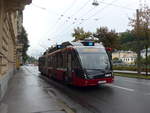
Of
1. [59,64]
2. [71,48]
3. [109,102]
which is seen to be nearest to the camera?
[109,102]

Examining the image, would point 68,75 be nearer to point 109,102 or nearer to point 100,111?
point 109,102

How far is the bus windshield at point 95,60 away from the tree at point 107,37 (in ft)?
102

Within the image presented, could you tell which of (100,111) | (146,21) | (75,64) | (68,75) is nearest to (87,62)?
(75,64)

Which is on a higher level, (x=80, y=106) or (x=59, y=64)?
(x=59, y=64)

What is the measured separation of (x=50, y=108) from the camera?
898cm

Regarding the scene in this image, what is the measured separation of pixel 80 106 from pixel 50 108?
55.7 inches

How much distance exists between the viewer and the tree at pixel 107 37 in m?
47.0

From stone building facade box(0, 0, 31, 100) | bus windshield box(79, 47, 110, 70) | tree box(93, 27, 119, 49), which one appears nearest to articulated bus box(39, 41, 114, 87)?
bus windshield box(79, 47, 110, 70)

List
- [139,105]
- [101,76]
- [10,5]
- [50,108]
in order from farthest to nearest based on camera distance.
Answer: [101,76] < [10,5] < [139,105] < [50,108]

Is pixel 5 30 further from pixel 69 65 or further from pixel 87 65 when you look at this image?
pixel 87 65

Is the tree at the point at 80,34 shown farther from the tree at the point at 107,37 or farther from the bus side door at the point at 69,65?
the bus side door at the point at 69,65

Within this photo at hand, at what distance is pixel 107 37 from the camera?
46969 millimetres

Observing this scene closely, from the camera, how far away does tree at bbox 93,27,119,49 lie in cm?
4697

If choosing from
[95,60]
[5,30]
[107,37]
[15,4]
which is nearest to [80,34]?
[107,37]
